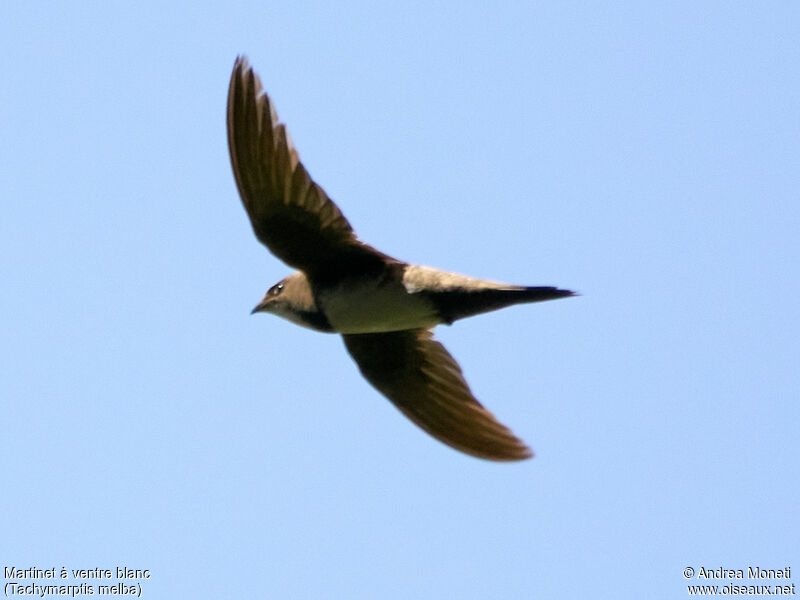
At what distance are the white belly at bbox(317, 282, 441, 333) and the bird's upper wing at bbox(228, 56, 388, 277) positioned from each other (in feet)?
0.49

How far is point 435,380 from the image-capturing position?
7.67 m

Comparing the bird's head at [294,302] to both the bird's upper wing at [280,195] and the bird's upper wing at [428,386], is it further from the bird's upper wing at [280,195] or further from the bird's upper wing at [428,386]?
the bird's upper wing at [428,386]

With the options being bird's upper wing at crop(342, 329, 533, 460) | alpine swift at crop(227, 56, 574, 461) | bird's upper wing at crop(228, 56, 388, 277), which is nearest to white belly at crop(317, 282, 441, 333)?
alpine swift at crop(227, 56, 574, 461)

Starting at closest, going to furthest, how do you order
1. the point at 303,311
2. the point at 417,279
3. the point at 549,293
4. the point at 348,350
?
the point at 549,293 < the point at 417,279 < the point at 303,311 < the point at 348,350

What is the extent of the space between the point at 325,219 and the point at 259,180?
0.42 meters

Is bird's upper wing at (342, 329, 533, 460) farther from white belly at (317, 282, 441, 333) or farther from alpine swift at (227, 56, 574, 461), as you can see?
white belly at (317, 282, 441, 333)

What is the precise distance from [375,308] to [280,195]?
0.83m

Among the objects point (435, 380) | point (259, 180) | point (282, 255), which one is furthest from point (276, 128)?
point (435, 380)

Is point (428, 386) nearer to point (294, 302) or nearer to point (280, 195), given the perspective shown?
point (294, 302)

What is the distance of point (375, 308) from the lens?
22.2 feet

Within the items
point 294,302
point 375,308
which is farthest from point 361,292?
point 294,302

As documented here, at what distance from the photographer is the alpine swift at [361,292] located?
6383 mm

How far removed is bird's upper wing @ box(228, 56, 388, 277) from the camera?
6344mm

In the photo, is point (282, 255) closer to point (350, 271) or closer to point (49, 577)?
point (350, 271)
